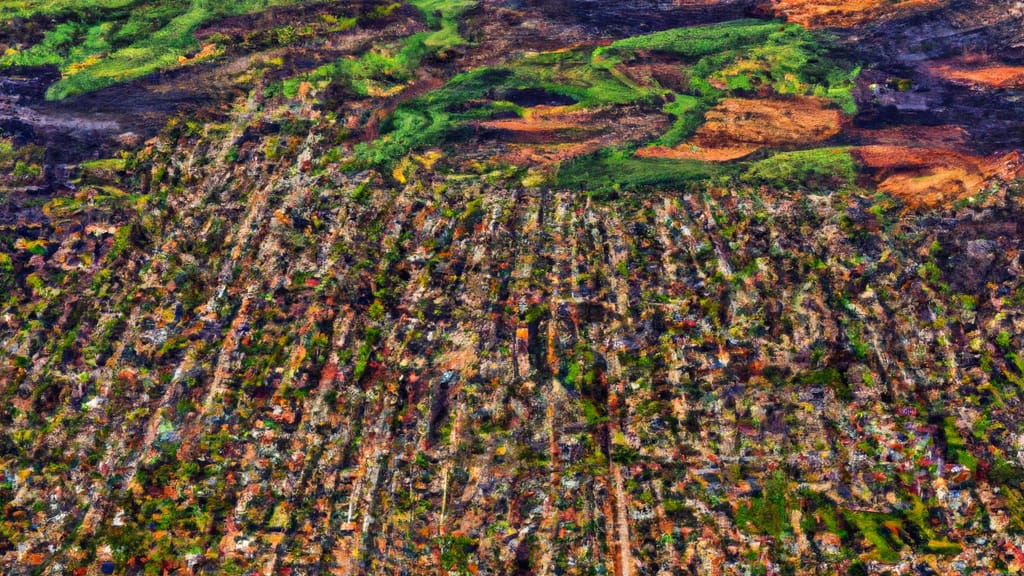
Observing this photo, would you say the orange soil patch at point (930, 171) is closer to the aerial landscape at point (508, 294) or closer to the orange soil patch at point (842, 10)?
the aerial landscape at point (508, 294)

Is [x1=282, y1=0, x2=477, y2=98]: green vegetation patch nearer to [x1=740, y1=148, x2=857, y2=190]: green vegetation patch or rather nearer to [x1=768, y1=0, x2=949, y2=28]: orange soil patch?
[x1=740, y1=148, x2=857, y2=190]: green vegetation patch

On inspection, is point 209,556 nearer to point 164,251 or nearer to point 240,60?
point 164,251

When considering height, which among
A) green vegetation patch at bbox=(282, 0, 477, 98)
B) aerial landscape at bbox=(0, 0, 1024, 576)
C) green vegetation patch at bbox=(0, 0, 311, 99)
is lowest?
aerial landscape at bbox=(0, 0, 1024, 576)

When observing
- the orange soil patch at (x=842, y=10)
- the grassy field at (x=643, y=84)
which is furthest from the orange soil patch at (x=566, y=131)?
the orange soil patch at (x=842, y=10)

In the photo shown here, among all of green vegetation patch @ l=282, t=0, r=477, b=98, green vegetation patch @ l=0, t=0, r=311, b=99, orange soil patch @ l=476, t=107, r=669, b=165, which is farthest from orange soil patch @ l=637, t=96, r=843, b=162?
green vegetation patch @ l=0, t=0, r=311, b=99

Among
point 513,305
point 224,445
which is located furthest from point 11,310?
point 513,305
